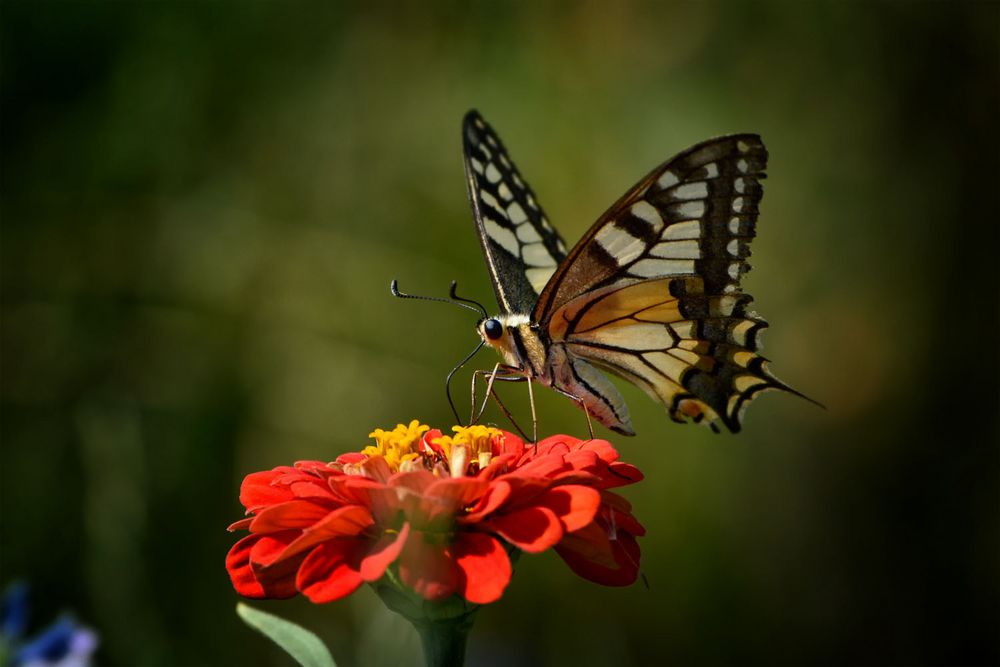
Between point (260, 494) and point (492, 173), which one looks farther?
point (492, 173)

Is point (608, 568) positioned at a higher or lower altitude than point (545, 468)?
lower

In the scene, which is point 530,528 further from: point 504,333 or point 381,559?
point 504,333

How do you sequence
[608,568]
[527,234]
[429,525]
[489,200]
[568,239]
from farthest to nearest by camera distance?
1. [568,239]
2. [527,234]
3. [489,200]
4. [608,568]
5. [429,525]

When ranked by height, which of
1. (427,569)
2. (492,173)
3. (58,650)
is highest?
(492,173)

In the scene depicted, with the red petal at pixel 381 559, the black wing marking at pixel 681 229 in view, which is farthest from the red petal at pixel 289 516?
the black wing marking at pixel 681 229

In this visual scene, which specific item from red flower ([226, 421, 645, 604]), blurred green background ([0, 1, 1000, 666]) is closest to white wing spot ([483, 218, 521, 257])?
red flower ([226, 421, 645, 604])

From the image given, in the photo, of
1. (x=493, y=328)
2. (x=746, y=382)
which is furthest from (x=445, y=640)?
(x=746, y=382)

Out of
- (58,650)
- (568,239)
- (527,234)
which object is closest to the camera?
(58,650)

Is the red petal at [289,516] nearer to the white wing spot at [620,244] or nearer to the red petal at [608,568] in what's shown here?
the red petal at [608,568]
